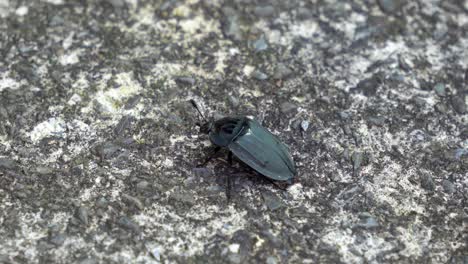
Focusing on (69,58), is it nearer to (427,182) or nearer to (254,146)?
(254,146)

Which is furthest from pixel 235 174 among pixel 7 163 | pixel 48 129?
pixel 7 163

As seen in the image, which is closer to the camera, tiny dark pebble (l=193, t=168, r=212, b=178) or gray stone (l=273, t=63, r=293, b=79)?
tiny dark pebble (l=193, t=168, r=212, b=178)

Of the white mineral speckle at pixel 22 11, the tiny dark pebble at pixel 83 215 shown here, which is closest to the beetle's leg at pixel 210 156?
the tiny dark pebble at pixel 83 215

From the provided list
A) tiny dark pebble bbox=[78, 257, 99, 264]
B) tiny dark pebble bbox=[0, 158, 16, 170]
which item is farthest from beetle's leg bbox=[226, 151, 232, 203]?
tiny dark pebble bbox=[0, 158, 16, 170]

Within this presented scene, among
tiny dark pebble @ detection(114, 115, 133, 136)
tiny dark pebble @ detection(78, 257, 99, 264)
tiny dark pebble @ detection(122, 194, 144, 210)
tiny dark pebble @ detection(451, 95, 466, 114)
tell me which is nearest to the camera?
tiny dark pebble @ detection(78, 257, 99, 264)

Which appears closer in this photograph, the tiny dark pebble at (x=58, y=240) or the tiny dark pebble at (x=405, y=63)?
the tiny dark pebble at (x=58, y=240)

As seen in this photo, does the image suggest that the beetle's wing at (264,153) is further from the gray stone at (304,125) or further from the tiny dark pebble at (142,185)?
the tiny dark pebble at (142,185)

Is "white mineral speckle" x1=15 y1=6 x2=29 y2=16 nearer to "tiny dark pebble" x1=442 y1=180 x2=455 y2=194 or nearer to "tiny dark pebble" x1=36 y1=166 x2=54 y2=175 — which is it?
"tiny dark pebble" x1=36 y1=166 x2=54 y2=175

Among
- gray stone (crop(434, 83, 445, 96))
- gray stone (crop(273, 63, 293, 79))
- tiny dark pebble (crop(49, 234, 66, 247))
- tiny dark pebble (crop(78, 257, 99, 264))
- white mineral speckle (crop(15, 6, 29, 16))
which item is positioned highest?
white mineral speckle (crop(15, 6, 29, 16))
